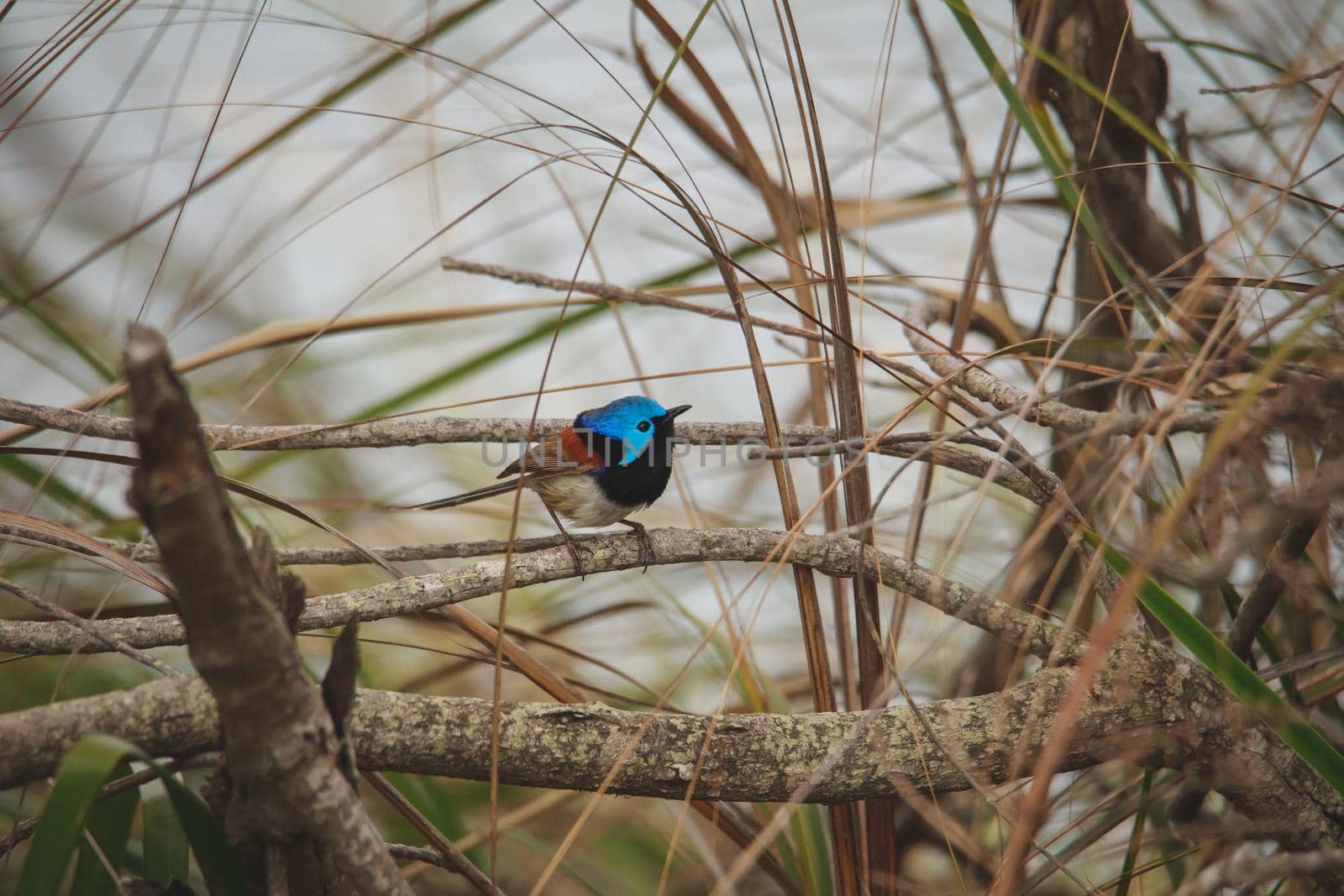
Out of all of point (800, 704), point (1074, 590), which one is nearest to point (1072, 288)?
point (1074, 590)

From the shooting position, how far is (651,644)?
400 cm

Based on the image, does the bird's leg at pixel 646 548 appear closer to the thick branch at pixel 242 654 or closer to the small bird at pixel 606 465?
the small bird at pixel 606 465

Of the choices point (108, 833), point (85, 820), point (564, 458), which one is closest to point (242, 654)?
point (85, 820)

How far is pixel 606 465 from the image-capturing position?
288cm

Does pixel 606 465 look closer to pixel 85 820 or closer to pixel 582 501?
pixel 582 501

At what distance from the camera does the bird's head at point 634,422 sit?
9.23 ft

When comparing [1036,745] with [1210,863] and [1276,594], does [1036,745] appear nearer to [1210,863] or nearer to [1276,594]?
[1210,863]

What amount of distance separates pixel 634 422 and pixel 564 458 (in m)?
0.29

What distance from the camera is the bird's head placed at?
2814 millimetres

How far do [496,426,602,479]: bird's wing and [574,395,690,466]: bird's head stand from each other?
7 cm

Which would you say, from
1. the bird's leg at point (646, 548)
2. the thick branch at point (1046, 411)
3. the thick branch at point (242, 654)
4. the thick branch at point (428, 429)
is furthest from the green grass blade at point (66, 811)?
the thick branch at point (1046, 411)

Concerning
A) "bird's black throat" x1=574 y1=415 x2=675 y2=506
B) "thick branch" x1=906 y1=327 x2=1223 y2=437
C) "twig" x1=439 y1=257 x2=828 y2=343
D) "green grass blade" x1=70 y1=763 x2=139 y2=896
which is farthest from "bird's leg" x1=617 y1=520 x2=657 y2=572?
"green grass blade" x1=70 y1=763 x2=139 y2=896

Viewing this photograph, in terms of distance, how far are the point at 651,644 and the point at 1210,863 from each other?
7.98 ft

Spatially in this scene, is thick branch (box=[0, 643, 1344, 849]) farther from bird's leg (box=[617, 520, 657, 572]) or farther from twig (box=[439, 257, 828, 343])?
twig (box=[439, 257, 828, 343])
